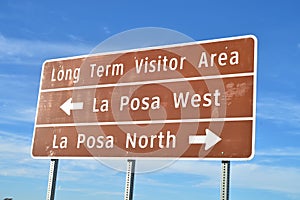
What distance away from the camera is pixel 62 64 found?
6734mm

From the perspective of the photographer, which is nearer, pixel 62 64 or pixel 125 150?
pixel 125 150

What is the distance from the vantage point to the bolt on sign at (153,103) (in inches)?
206

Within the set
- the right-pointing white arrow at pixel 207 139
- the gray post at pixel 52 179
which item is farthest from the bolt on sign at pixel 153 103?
the gray post at pixel 52 179

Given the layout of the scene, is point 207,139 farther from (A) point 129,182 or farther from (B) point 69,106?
(B) point 69,106

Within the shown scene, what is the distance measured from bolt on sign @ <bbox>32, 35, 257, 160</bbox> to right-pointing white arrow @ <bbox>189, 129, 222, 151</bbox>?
0.5 inches

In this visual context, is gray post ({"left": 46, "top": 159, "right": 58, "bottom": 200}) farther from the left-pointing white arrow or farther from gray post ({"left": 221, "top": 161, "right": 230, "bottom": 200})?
gray post ({"left": 221, "top": 161, "right": 230, "bottom": 200})

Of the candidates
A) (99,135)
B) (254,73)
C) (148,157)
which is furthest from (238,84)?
(99,135)

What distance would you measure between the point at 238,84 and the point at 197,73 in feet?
1.93

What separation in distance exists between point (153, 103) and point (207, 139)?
942 millimetres

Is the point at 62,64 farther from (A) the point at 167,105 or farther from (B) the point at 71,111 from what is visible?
(A) the point at 167,105

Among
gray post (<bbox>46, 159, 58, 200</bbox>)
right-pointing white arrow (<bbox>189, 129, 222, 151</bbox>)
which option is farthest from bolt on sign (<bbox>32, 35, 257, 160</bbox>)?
gray post (<bbox>46, 159, 58, 200</bbox>)

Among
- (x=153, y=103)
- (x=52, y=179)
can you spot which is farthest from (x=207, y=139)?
(x=52, y=179)

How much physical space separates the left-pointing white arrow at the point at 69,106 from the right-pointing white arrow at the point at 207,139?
1.91 meters

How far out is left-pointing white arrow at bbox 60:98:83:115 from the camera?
6.35 meters
